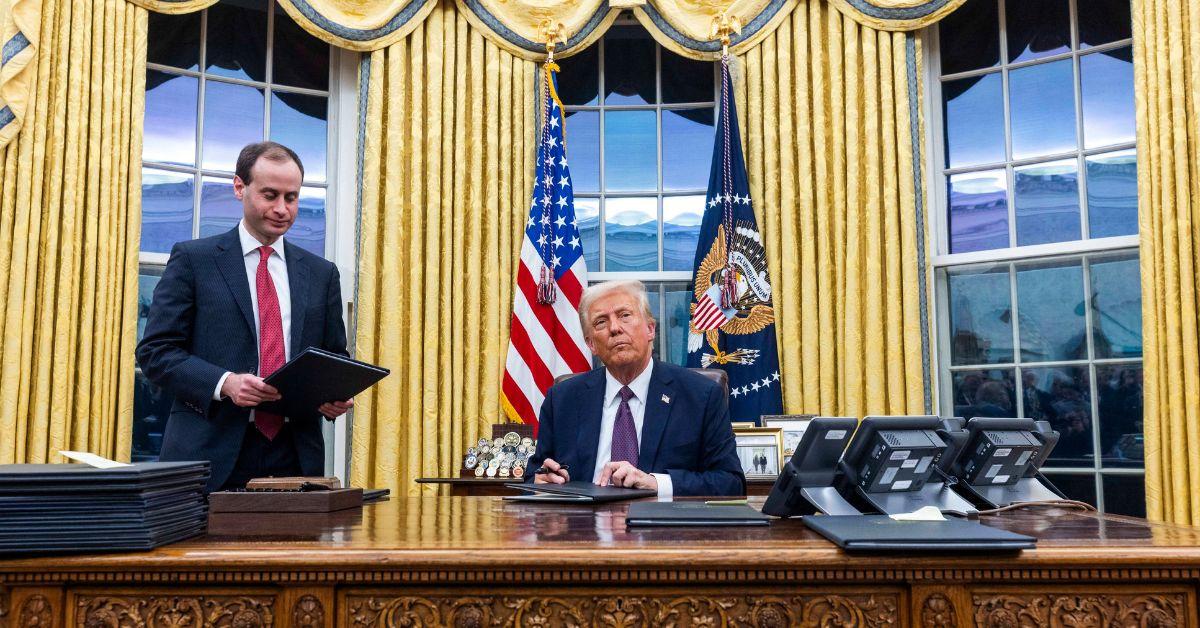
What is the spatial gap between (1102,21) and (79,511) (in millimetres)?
4119

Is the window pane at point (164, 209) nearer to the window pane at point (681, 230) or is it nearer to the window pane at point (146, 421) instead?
the window pane at point (146, 421)

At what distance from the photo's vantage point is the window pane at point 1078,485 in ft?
12.4

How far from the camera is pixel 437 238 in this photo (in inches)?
161

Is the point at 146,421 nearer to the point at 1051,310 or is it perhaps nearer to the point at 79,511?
the point at 79,511

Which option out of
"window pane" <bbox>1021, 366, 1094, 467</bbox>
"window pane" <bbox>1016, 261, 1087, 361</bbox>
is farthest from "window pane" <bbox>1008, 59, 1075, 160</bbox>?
"window pane" <bbox>1021, 366, 1094, 467</bbox>

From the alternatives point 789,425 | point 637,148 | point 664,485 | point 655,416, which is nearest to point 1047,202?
point 789,425

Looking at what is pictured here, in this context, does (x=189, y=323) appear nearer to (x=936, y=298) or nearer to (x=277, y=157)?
(x=277, y=157)

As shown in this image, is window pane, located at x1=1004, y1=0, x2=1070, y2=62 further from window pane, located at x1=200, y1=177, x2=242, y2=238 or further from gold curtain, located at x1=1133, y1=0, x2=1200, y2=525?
window pane, located at x1=200, y1=177, x2=242, y2=238

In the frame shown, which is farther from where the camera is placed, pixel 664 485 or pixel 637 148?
pixel 637 148

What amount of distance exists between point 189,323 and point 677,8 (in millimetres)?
2766

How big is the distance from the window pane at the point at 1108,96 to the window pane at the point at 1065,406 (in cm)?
96

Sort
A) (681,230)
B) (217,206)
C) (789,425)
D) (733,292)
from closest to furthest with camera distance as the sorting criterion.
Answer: (789,425) → (733,292) → (217,206) → (681,230)

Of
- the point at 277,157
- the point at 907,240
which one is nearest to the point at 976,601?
the point at 277,157

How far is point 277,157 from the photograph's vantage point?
216 centimetres
